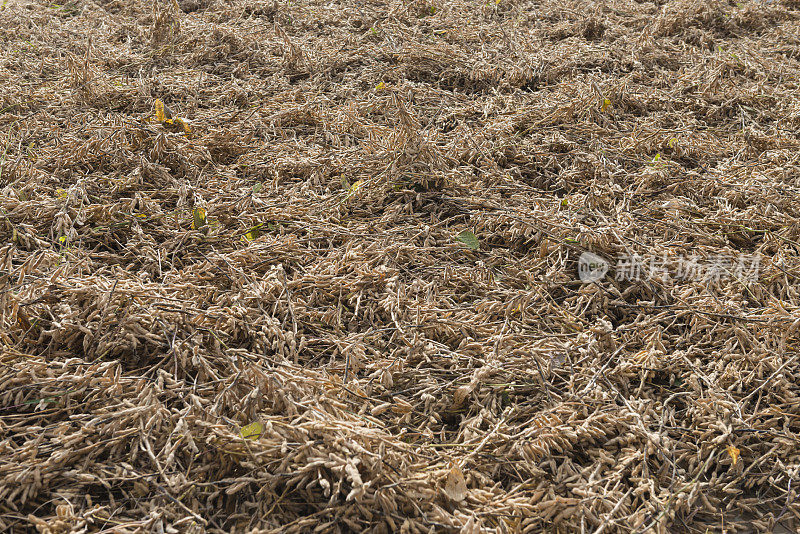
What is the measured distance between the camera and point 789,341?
7.40 feet

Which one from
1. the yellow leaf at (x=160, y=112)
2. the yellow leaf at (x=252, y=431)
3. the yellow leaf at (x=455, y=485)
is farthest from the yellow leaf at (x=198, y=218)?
the yellow leaf at (x=455, y=485)

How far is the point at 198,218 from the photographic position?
2.75 m

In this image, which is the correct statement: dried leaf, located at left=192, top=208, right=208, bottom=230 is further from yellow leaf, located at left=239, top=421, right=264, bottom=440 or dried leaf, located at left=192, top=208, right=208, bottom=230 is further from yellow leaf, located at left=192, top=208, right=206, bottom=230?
yellow leaf, located at left=239, top=421, right=264, bottom=440

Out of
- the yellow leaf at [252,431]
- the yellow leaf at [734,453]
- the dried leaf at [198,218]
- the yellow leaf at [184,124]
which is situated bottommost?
the yellow leaf at [734,453]

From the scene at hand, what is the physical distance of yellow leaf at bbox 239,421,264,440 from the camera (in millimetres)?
1694

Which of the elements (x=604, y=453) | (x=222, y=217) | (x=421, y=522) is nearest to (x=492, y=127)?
(x=222, y=217)

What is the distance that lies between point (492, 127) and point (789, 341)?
1.95 metres

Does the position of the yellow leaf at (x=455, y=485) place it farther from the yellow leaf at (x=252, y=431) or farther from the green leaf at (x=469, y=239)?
the green leaf at (x=469, y=239)

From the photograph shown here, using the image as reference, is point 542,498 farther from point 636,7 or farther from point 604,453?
point 636,7

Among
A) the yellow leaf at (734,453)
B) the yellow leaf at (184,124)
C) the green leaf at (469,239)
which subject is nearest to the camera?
the yellow leaf at (734,453)

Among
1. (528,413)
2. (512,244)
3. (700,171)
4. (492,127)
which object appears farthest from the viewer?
(492,127)

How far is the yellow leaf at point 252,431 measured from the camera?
5.56 feet

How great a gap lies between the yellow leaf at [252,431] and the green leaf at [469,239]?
137 cm

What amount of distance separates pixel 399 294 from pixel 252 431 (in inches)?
34.5
